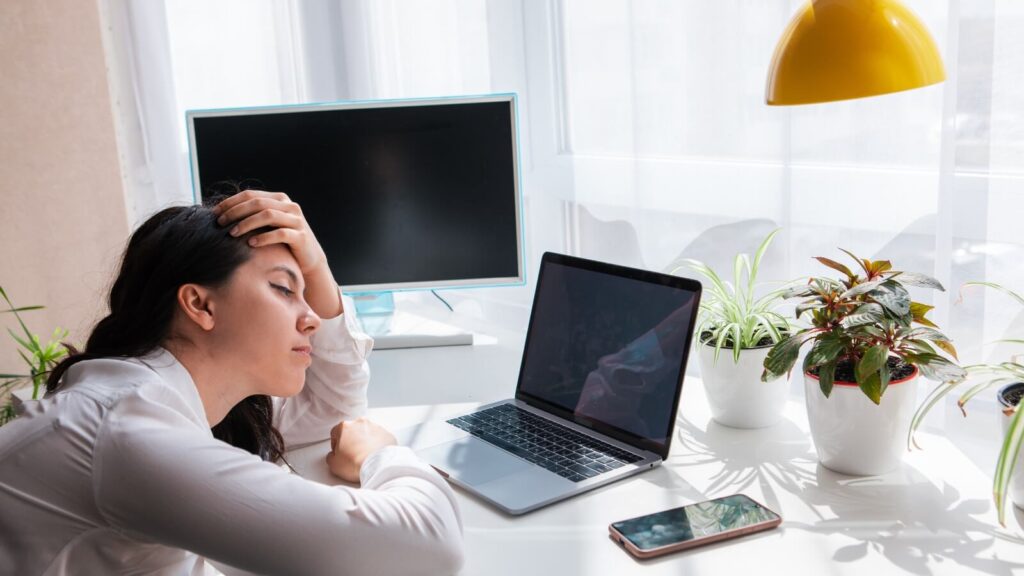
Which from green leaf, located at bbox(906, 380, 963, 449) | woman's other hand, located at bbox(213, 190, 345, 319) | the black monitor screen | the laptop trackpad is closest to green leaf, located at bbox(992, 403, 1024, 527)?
green leaf, located at bbox(906, 380, 963, 449)

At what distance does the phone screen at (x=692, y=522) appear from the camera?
3.69 ft

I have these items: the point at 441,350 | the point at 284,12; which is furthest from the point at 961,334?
the point at 284,12

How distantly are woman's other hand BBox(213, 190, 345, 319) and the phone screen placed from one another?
55cm

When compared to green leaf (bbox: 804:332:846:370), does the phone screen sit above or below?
below

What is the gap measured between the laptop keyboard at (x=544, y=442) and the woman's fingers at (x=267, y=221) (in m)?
0.43

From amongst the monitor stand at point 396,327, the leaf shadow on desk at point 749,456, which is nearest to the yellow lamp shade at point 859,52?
the leaf shadow on desk at point 749,456

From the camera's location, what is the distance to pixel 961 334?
1.57 m

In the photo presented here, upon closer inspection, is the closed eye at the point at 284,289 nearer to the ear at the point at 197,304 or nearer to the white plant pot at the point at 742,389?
the ear at the point at 197,304

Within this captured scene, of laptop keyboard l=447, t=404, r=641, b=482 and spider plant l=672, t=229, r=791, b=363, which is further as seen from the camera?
spider plant l=672, t=229, r=791, b=363

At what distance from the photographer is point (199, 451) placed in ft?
Result: 3.07

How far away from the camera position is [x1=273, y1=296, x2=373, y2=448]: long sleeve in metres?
1.51

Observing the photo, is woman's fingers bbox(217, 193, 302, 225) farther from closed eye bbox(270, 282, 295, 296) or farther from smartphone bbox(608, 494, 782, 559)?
smartphone bbox(608, 494, 782, 559)

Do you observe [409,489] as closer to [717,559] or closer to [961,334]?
[717,559]

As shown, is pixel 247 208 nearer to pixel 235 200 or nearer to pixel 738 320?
pixel 235 200
